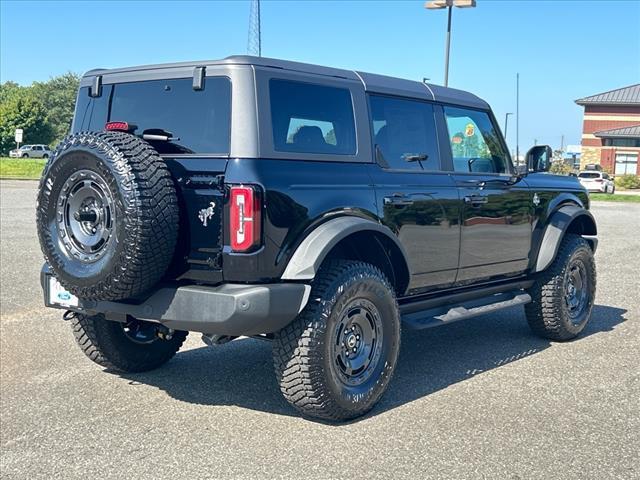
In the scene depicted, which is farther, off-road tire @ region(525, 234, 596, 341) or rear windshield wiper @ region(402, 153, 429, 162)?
off-road tire @ region(525, 234, 596, 341)

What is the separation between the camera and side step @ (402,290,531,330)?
5180 mm

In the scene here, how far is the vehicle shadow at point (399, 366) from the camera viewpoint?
4926 mm

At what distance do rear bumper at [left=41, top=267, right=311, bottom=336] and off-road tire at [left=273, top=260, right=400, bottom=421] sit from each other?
12cm

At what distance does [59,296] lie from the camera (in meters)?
4.64

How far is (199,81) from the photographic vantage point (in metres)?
4.32

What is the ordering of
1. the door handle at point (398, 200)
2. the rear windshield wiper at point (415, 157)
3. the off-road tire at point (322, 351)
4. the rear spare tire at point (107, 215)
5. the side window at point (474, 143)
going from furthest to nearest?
the side window at point (474, 143)
the rear windshield wiper at point (415, 157)
the door handle at point (398, 200)
the off-road tire at point (322, 351)
the rear spare tire at point (107, 215)

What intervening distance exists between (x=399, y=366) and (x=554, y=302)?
63.5 inches

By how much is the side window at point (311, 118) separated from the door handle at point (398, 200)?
37 cm

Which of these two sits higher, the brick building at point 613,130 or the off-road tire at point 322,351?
the brick building at point 613,130

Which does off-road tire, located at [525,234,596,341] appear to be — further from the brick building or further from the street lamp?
the brick building

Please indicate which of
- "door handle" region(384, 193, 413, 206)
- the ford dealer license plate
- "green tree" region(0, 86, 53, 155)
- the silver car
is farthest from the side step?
"green tree" region(0, 86, 53, 155)

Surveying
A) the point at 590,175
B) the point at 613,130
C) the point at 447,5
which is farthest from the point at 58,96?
the point at 447,5

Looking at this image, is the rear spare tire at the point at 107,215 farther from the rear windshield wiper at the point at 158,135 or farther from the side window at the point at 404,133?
the side window at the point at 404,133

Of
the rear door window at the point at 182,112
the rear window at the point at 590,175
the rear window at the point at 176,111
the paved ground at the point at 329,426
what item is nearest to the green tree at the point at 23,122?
the rear window at the point at 590,175
